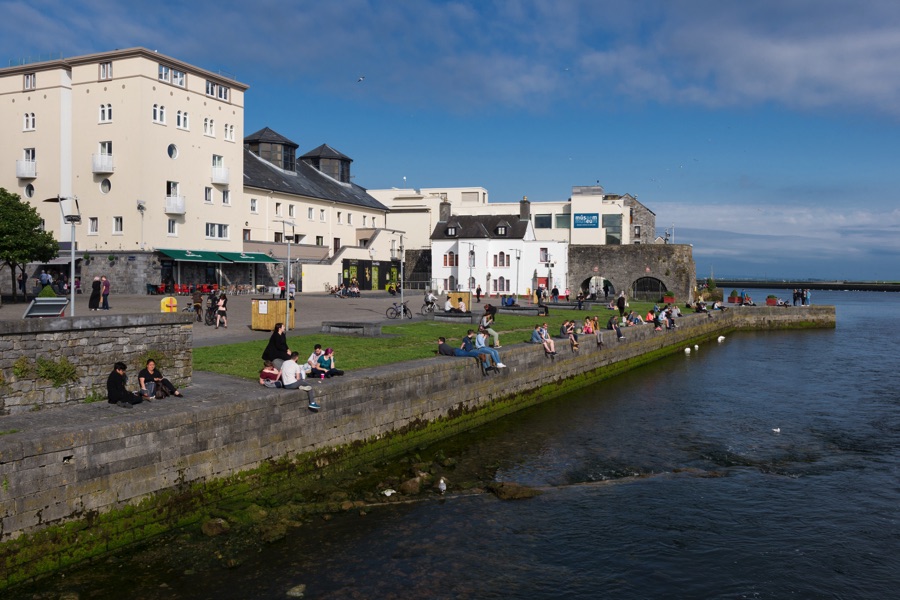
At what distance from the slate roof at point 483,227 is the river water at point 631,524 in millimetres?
44850

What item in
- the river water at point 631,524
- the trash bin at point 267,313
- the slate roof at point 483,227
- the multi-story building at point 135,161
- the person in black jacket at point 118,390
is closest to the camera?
the river water at point 631,524

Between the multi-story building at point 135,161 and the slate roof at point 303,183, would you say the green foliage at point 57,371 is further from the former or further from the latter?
the slate roof at point 303,183

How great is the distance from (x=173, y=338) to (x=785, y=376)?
94.4 feet

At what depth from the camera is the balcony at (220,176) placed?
50.2 m

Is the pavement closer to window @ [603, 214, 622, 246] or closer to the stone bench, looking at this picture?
the stone bench

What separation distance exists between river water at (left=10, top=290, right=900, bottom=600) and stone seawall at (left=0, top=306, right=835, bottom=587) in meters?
1.05

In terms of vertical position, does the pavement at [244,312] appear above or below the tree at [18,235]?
below

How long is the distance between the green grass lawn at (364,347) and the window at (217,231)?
24.2 meters

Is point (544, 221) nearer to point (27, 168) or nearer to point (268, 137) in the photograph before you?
point (268, 137)

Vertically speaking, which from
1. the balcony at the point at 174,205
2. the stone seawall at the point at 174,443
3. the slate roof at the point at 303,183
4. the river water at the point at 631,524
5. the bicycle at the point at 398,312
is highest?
the slate roof at the point at 303,183

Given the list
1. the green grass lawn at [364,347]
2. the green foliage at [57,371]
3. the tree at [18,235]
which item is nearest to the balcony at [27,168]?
the tree at [18,235]

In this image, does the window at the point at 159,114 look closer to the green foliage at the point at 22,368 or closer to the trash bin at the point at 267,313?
the trash bin at the point at 267,313

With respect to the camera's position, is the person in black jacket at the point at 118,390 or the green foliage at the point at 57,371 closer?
the green foliage at the point at 57,371

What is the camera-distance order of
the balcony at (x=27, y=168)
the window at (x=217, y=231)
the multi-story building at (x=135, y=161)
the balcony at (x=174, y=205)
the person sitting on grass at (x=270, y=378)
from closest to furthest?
the person sitting on grass at (x=270, y=378)
the multi-story building at (x=135, y=161)
the balcony at (x=174, y=205)
the balcony at (x=27, y=168)
the window at (x=217, y=231)
